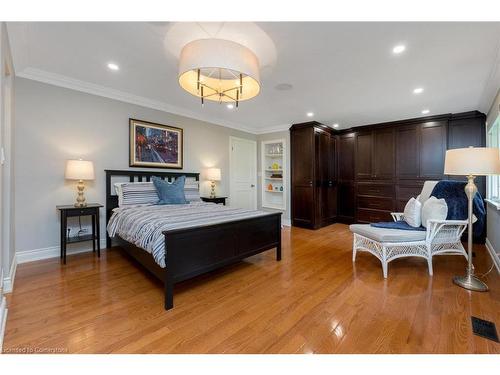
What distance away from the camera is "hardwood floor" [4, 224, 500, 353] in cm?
146

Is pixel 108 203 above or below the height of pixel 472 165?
below

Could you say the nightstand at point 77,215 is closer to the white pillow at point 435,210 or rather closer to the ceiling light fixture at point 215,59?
the ceiling light fixture at point 215,59

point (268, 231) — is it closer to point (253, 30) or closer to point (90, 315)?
point (90, 315)

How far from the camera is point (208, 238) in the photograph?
2193 mm

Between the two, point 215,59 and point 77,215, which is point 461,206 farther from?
point 77,215

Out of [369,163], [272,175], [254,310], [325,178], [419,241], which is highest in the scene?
[369,163]

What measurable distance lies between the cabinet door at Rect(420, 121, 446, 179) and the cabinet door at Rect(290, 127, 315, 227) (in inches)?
83.8

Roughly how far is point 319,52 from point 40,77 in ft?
11.0

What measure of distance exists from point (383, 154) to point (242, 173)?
3198 mm

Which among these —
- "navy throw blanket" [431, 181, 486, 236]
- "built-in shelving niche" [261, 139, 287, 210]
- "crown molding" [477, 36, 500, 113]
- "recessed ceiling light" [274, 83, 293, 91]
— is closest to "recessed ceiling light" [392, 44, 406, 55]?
"crown molding" [477, 36, 500, 113]

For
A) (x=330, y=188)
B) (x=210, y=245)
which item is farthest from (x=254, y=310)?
(x=330, y=188)

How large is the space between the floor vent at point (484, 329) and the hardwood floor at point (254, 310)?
5 cm

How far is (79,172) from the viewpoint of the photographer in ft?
9.48
